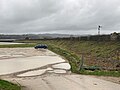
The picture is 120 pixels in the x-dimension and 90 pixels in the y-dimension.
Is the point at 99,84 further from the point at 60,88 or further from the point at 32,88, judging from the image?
the point at 32,88

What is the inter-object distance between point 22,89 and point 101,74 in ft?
20.2

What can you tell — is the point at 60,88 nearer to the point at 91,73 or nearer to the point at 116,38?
the point at 91,73

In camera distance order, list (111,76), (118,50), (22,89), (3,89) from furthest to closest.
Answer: (118,50) < (111,76) < (22,89) < (3,89)

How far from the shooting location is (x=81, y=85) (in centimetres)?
1121

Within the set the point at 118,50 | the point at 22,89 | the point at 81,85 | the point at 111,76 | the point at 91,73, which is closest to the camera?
the point at 22,89

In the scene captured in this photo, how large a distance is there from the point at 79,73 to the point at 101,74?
63.0 inches

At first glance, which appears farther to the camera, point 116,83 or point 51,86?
point 116,83

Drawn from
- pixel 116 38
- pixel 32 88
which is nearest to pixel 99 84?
pixel 32 88

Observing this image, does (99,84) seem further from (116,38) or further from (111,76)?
(116,38)

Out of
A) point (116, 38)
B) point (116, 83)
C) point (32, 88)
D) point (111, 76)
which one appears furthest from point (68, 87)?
point (116, 38)

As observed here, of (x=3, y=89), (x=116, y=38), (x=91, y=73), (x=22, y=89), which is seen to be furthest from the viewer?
(x=116, y=38)

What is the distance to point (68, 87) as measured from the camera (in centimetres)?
1073

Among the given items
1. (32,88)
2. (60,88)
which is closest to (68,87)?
(60,88)

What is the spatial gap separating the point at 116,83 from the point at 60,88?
321cm
